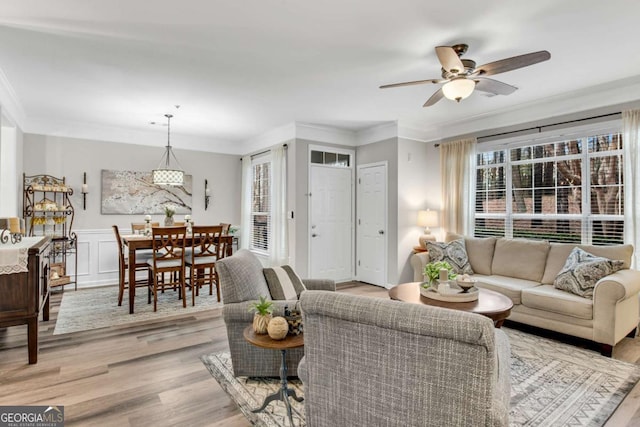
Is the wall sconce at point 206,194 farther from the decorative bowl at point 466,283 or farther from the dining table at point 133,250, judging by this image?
the decorative bowl at point 466,283

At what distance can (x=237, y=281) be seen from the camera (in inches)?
91.2

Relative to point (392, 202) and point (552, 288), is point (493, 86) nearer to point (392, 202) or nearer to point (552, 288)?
point (552, 288)

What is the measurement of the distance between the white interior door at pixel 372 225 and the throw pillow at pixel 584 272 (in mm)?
2401

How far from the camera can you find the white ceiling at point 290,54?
233 centimetres

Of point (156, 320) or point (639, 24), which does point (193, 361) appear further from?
point (639, 24)

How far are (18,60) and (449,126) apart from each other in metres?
5.18

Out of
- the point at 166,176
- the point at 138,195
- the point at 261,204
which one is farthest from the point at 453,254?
the point at 138,195

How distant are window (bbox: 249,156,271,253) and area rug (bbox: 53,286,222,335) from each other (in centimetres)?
153

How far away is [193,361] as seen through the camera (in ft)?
9.07

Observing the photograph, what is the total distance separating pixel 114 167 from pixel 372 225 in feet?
14.2

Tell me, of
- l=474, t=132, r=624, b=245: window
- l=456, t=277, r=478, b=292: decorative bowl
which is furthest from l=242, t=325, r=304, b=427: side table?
l=474, t=132, r=624, b=245: window

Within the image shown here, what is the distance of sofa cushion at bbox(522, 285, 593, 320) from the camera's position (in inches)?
118

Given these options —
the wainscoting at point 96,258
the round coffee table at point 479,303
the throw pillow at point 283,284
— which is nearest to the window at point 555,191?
the round coffee table at point 479,303

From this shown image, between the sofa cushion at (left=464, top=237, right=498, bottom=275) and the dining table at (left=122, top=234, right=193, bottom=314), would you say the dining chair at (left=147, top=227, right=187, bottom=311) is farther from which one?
the sofa cushion at (left=464, top=237, right=498, bottom=275)
